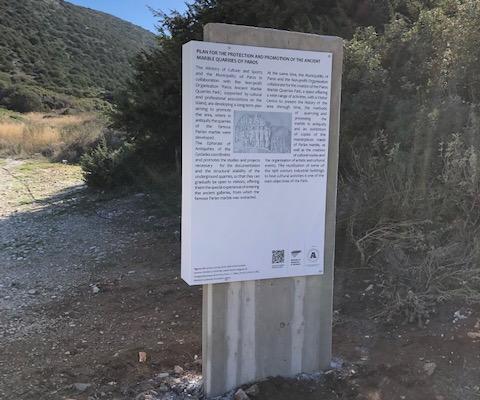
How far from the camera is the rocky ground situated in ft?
10.9

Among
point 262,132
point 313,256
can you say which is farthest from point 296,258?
point 262,132

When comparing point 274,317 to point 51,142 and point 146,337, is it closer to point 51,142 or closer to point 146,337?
point 146,337

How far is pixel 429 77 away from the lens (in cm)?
543

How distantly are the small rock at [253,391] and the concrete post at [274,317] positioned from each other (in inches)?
3.5

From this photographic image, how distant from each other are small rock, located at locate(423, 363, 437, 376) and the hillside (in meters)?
52.8

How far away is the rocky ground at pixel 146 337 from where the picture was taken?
10.9ft

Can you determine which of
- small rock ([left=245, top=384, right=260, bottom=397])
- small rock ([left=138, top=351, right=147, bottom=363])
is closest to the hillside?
small rock ([left=138, top=351, right=147, bottom=363])

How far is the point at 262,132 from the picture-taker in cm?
302

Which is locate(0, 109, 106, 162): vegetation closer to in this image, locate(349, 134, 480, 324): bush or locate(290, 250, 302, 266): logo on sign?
locate(349, 134, 480, 324): bush

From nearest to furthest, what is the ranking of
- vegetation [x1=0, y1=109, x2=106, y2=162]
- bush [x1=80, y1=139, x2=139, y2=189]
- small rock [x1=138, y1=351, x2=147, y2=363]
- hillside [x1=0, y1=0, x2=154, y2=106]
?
small rock [x1=138, y1=351, x2=147, y2=363], bush [x1=80, y1=139, x2=139, y2=189], vegetation [x1=0, y1=109, x2=106, y2=162], hillside [x1=0, y1=0, x2=154, y2=106]

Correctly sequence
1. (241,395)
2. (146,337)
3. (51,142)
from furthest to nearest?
(51,142), (146,337), (241,395)

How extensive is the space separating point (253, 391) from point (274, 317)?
17.5 inches

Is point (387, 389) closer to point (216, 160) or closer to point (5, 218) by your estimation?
point (216, 160)

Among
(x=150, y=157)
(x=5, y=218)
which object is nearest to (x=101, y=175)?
(x=150, y=157)
